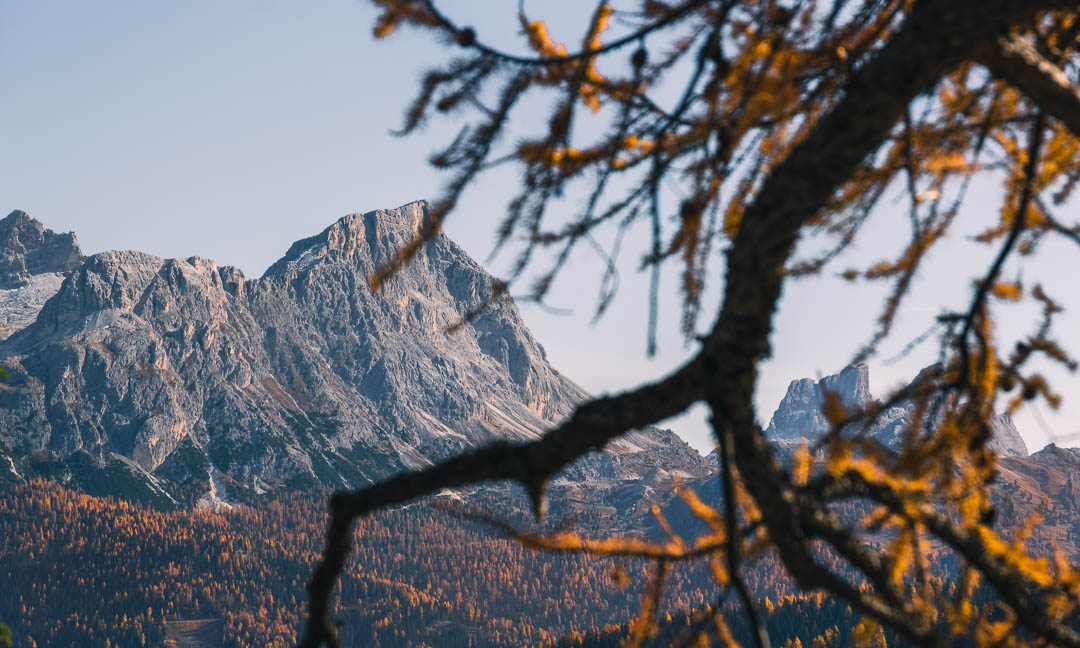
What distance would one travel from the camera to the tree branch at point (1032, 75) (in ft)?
8.36

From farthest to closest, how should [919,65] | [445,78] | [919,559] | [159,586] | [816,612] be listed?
1. [159,586]
2. [816,612]
3. [445,78]
4. [919,559]
5. [919,65]

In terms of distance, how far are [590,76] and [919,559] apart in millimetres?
1777

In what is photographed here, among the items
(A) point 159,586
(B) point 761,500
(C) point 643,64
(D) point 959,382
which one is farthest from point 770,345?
(A) point 159,586

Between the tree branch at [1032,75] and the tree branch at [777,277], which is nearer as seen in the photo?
the tree branch at [777,277]

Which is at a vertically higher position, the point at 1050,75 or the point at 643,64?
the point at 643,64

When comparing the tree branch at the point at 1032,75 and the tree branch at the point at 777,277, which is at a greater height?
the tree branch at the point at 1032,75

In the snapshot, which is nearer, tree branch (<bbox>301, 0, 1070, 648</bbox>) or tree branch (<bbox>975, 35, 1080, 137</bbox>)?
tree branch (<bbox>301, 0, 1070, 648</bbox>)

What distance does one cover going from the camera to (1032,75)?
2.58 meters

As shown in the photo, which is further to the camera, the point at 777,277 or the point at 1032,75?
the point at 1032,75

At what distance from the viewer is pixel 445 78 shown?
2850 millimetres

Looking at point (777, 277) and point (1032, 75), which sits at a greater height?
point (1032, 75)

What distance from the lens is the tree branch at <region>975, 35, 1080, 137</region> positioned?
8.36ft

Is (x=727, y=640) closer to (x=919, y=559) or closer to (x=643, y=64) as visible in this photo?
(x=919, y=559)

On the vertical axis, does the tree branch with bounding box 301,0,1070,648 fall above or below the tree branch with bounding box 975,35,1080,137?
below
